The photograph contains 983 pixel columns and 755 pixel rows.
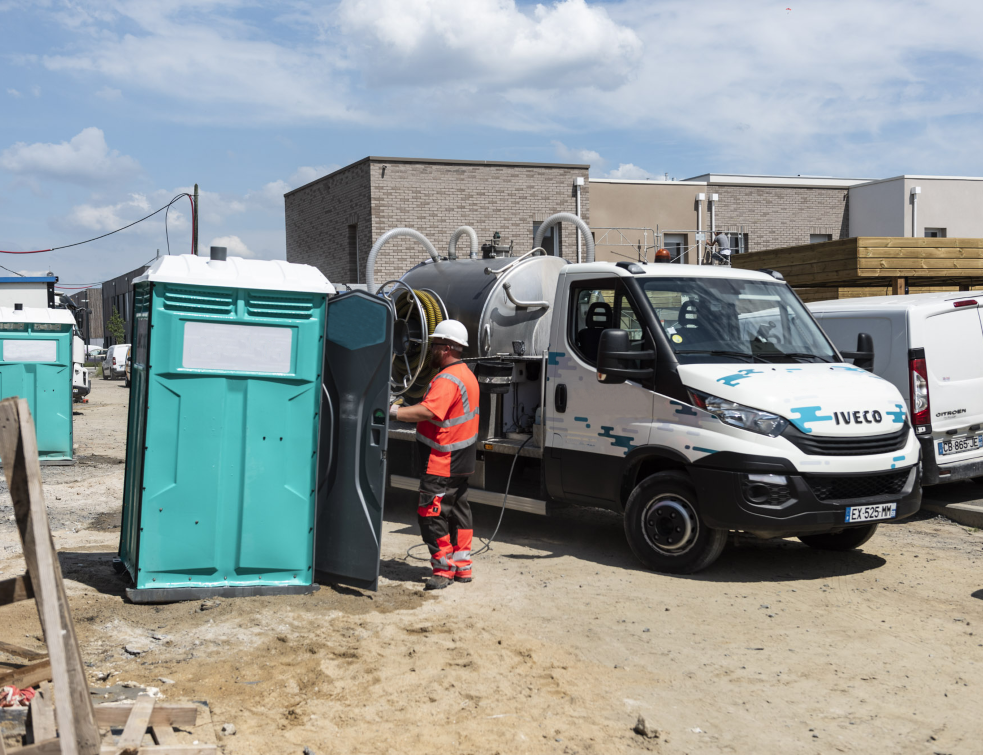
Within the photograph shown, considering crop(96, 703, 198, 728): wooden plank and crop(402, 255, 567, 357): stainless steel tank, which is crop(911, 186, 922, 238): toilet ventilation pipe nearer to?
crop(402, 255, 567, 357): stainless steel tank

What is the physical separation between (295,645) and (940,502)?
6698mm

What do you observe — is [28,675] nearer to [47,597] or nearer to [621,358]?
[47,597]

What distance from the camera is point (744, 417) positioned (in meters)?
6.68

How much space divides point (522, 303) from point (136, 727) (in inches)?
238

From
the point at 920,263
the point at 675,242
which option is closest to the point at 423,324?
the point at 920,263

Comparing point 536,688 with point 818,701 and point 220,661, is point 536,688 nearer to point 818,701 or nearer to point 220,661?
point 818,701

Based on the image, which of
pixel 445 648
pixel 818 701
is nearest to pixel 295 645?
pixel 445 648

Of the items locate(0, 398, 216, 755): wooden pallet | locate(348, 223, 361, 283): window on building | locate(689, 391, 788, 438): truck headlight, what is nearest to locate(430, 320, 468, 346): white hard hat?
locate(689, 391, 788, 438): truck headlight

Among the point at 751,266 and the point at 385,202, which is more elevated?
the point at 385,202

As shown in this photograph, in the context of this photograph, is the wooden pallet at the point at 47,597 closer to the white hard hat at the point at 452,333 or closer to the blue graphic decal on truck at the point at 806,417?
the white hard hat at the point at 452,333

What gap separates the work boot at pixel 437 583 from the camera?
677cm

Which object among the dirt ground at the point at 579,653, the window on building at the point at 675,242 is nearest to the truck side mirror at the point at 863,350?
the dirt ground at the point at 579,653

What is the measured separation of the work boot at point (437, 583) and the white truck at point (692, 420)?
57.1 inches

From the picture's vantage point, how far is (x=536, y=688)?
15.8 ft
